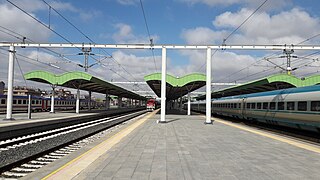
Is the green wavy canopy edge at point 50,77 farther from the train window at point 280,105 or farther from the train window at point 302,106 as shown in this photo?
the train window at point 302,106

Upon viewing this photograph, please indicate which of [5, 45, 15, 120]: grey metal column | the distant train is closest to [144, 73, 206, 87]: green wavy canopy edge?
[5, 45, 15, 120]: grey metal column

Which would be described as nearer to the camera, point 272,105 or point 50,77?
point 272,105

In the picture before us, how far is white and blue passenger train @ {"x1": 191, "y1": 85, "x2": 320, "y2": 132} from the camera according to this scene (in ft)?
45.6

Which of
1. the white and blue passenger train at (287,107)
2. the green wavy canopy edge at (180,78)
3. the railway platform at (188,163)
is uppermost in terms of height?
the green wavy canopy edge at (180,78)

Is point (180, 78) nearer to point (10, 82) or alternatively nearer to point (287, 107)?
point (287, 107)

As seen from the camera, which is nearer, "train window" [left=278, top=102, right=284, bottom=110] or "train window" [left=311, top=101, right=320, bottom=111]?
"train window" [left=311, top=101, right=320, bottom=111]

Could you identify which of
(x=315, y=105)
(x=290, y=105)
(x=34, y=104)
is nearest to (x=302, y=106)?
(x=315, y=105)

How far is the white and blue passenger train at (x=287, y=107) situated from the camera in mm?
13914

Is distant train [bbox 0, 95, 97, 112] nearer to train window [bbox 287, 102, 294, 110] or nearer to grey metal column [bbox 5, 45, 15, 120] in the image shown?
grey metal column [bbox 5, 45, 15, 120]

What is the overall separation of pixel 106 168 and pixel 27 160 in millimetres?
3211

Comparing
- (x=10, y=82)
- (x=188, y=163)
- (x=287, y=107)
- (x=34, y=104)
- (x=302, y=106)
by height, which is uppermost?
(x=10, y=82)

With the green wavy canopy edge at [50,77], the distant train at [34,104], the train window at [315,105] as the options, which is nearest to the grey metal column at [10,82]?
the green wavy canopy edge at [50,77]

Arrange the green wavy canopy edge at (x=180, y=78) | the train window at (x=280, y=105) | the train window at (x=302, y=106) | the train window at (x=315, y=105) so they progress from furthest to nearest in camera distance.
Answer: the green wavy canopy edge at (x=180, y=78), the train window at (x=280, y=105), the train window at (x=302, y=106), the train window at (x=315, y=105)

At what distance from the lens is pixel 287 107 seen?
16.8 m
